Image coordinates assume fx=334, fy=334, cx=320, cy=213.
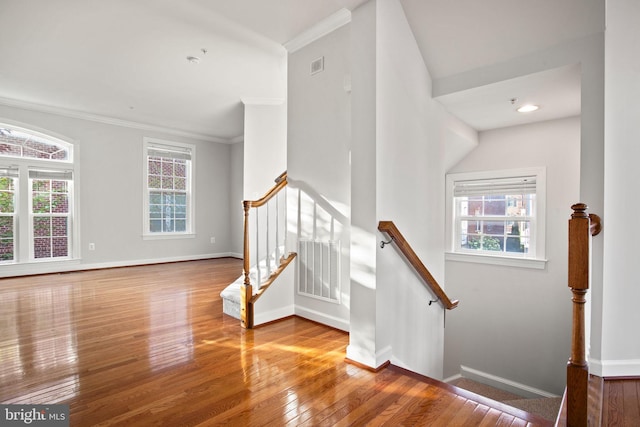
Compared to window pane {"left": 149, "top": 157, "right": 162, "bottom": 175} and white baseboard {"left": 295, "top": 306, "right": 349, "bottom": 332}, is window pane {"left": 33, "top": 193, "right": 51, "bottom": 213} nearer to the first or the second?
window pane {"left": 149, "top": 157, "right": 162, "bottom": 175}

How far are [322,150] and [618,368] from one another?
2.58 metres

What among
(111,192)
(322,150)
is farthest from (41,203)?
(322,150)

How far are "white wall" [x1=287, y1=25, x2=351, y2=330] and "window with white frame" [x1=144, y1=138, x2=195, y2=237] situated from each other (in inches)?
165

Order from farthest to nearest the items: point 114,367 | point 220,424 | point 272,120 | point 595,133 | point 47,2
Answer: point 272,120
point 47,2
point 114,367
point 595,133
point 220,424

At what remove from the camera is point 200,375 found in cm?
210

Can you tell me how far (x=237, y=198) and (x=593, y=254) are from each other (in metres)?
6.35

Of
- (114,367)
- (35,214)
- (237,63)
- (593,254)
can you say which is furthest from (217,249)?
(593,254)

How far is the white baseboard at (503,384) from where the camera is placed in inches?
149

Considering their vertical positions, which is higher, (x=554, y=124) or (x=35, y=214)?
(x=554, y=124)

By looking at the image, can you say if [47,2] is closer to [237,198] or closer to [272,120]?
[272,120]

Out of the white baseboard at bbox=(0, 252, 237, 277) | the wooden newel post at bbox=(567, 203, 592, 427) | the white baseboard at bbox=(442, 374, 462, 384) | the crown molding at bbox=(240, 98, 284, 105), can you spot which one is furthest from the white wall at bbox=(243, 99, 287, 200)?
the wooden newel post at bbox=(567, 203, 592, 427)

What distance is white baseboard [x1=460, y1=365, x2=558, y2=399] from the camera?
3.79 meters

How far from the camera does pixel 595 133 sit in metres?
2.05

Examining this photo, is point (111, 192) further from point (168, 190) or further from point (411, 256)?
point (411, 256)
